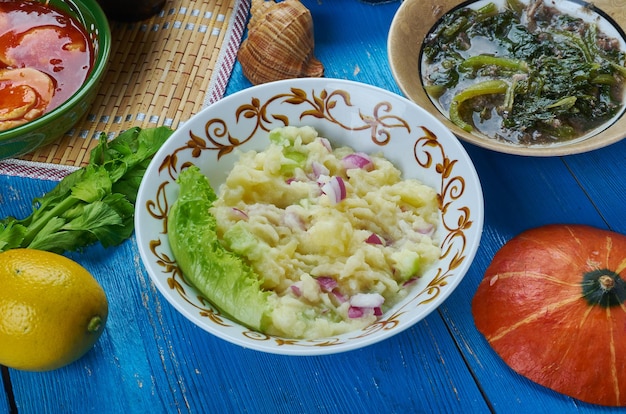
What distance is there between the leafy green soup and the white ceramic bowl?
0.33m

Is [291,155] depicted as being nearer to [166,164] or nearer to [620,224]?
[166,164]

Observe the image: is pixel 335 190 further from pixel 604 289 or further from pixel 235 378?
pixel 604 289

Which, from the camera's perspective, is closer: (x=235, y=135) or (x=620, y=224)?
(x=235, y=135)

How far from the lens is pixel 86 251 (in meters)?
2.22

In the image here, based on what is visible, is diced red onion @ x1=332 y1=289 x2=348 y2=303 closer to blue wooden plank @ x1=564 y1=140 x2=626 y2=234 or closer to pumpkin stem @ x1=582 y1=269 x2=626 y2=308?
pumpkin stem @ x1=582 y1=269 x2=626 y2=308

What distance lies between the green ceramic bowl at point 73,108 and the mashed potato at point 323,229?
32.2 inches

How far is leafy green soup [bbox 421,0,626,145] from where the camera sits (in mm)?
2338

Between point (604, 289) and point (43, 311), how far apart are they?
172cm

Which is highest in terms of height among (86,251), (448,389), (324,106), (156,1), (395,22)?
(395,22)

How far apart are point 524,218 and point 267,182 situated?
1043 millimetres

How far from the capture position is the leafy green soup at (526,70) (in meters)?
2.34

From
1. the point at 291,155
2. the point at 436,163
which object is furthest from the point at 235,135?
the point at 436,163

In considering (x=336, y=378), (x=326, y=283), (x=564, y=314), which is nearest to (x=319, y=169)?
(x=326, y=283)

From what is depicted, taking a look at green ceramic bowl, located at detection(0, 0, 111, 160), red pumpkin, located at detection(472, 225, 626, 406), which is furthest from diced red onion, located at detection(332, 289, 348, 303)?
green ceramic bowl, located at detection(0, 0, 111, 160)
